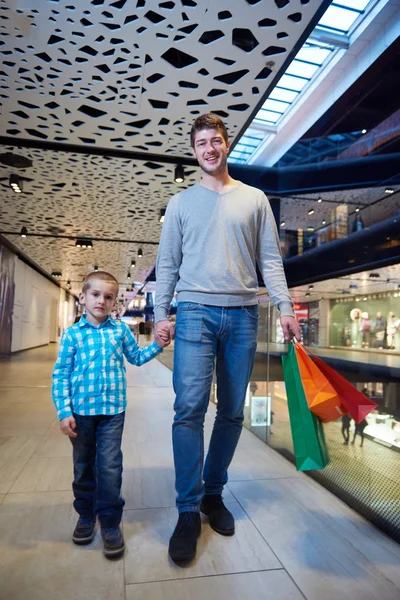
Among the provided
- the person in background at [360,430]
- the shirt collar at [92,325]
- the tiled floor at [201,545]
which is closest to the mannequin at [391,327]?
the person in background at [360,430]

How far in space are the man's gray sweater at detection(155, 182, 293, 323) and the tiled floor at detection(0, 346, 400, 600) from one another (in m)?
0.85

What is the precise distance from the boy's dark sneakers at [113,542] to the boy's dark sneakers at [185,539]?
17 centimetres

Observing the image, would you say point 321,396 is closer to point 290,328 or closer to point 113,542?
point 290,328

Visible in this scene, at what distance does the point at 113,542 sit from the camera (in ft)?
4.64

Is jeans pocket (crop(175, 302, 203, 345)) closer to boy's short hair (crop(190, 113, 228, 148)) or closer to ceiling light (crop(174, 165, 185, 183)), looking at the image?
boy's short hair (crop(190, 113, 228, 148))

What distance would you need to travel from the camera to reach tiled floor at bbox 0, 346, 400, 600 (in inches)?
48.3

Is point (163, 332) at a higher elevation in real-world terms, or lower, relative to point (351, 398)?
higher

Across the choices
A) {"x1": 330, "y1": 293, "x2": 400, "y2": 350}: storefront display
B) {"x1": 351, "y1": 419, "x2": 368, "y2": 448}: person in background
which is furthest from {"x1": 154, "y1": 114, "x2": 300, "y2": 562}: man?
{"x1": 330, "y1": 293, "x2": 400, "y2": 350}: storefront display

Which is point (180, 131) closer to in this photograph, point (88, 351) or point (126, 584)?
point (88, 351)

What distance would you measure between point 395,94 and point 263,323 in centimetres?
1095

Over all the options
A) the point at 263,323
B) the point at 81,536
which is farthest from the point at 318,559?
the point at 263,323

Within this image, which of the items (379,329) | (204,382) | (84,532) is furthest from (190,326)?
(379,329)

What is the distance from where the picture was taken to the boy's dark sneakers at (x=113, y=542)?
138 cm

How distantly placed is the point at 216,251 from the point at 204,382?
1.67 feet
